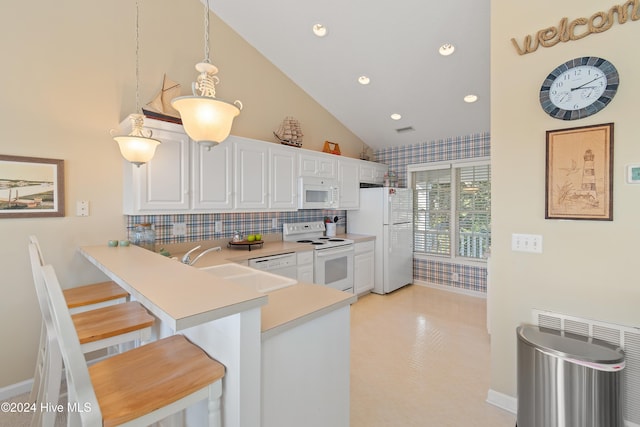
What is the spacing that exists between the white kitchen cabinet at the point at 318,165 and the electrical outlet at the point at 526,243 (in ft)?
8.21

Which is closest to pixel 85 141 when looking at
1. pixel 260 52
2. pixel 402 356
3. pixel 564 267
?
pixel 260 52

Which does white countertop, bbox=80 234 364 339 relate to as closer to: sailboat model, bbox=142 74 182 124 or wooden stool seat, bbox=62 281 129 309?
wooden stool seat, bbox=62 281 129 309

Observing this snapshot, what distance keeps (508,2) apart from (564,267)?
1772 millimetres

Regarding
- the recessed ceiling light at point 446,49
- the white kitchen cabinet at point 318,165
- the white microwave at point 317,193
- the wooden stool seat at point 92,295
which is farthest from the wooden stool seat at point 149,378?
the recessed ceiling light at point 446,49

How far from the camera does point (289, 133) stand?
3.76 m

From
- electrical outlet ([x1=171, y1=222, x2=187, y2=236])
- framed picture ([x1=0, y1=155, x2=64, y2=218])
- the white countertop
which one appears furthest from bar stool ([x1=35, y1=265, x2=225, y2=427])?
electrical outlet ([x1=171, y1=222, x2=187, y2=236])

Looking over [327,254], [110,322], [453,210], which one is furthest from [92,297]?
[453,210]

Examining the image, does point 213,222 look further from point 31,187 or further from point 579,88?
point 579,88

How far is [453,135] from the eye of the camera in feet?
15.2

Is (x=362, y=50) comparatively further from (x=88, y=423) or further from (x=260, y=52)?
(x=88, y=423)

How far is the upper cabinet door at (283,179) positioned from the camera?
353 cm

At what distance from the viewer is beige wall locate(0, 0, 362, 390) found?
2203 millimetres

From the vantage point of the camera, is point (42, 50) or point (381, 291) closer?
point (42, 50)

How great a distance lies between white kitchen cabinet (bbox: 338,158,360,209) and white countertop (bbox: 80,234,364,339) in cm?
278
